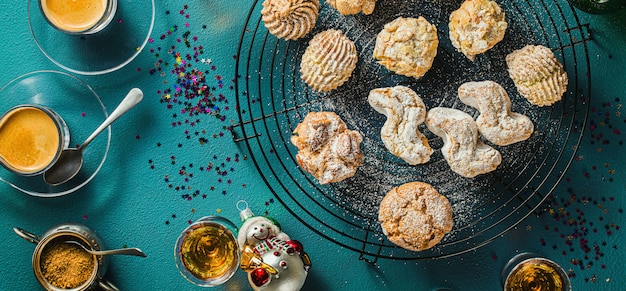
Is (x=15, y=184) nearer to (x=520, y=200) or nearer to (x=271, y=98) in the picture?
(x=271, y=98)

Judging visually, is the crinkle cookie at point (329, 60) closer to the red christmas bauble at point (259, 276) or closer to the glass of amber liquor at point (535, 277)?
the red christmas bauble at point (259, 276)

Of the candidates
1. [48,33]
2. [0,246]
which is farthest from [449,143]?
[0,246]

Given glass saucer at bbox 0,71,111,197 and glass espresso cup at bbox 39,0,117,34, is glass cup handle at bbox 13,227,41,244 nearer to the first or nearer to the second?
glass saucer at bbox 0,71,111,197

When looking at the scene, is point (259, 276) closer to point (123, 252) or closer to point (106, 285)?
point (123, 252)

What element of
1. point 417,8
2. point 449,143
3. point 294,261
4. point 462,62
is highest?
point 417,8

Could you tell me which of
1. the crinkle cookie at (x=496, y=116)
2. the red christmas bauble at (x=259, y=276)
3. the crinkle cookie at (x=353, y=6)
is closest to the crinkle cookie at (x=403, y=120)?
the crinkle cookie at (x=496, y=116)

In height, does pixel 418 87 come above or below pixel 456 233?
above
